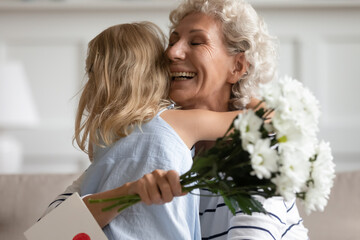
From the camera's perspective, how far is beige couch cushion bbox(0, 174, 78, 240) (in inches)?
78.2

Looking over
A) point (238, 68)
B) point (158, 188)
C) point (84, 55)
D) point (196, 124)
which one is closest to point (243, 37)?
point (238, 68)

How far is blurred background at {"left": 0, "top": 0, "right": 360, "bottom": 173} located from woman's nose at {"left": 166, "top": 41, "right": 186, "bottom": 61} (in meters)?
1.95

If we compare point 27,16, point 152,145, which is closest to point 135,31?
point 152,145

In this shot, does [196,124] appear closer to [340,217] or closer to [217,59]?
[217,59]

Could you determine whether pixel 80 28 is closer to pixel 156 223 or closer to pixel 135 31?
pixel 135 31

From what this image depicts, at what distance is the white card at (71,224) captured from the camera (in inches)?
49.1

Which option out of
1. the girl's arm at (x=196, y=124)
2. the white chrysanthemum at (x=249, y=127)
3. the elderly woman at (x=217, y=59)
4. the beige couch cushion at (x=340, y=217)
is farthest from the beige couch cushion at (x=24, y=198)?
the white chrysanthemum at (x=249, y=127)

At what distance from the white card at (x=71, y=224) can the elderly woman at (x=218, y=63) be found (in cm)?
37

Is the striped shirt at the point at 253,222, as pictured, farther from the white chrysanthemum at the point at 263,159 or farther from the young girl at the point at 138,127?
the white chrysanthemum at the point at 263,159

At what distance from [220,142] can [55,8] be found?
291 centimetres

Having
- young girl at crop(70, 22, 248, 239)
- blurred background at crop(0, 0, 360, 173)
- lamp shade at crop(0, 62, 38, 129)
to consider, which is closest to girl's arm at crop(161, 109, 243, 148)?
young girl at crop(70, 22, 248, 239)

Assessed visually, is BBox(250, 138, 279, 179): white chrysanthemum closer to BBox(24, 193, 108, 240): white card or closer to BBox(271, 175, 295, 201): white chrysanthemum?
BBox(271, 175, 295, 201): white chrysanthemum

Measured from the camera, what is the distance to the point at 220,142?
1.08 metres

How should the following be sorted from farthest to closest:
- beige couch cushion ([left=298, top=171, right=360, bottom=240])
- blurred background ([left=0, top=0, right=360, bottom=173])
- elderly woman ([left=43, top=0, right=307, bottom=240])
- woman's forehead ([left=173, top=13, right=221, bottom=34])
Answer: blurred background ([left=0, top=0, right=360, bottom=173]) < beige couch cushion ([left=298, top=171, right=360, bottom=240]) < woman's forehead ([left=173, top=13, right=221, bottom=34]) < elderly woman ([left=43, top=0, right=307, bottom=240])
